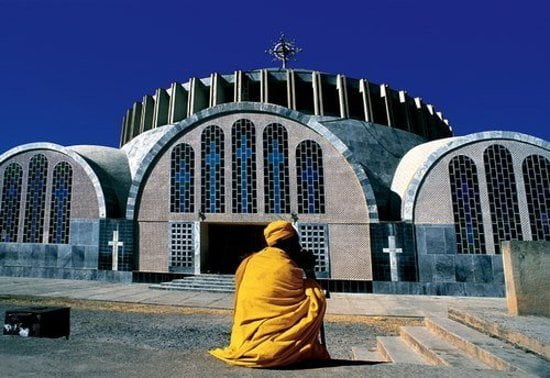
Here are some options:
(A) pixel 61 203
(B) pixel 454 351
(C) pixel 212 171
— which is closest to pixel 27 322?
(B) pixel 454 351

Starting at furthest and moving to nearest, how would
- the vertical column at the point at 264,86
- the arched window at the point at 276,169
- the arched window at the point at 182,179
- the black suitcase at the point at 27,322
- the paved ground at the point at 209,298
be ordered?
the vertical column at the point at 264,86, the arched window at the point at 182,179, the arched window at the point at 276,169, the paved ground at the point at 209,298, the black suitcase at the point at 27,322

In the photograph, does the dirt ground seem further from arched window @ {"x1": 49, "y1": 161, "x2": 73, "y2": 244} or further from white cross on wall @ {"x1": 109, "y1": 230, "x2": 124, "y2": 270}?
arched window @ {"x1": 49, "y1": 161, "x2": 73, "y2": 244}

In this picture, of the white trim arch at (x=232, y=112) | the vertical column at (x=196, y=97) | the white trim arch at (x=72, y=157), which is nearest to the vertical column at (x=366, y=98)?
the white trim arch at (x=232, y=112)

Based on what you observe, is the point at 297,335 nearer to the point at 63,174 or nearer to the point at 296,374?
the point at 296,374

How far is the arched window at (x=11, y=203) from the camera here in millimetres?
17891

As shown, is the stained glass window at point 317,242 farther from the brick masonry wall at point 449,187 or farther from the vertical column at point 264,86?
the vertical column at point 264,86

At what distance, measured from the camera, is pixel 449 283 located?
14086 millimetres

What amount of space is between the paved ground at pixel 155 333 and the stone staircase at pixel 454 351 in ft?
1.81

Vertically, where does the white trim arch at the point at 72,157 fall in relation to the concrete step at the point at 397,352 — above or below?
above

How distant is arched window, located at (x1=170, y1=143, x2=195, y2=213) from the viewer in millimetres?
16344

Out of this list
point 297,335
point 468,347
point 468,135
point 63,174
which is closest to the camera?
point 297,335

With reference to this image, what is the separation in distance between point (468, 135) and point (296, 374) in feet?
50.0

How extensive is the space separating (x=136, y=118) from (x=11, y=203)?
1000 cm

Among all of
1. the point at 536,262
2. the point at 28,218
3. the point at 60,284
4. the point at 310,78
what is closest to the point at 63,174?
the point at 28,218
